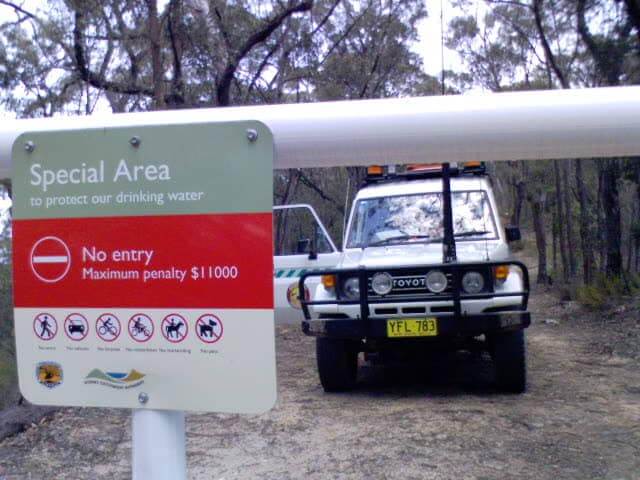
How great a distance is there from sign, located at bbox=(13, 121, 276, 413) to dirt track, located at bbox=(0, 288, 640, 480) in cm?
328

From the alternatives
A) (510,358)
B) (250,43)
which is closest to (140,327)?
(510,358)

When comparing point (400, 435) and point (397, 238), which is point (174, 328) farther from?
point (397, 238)

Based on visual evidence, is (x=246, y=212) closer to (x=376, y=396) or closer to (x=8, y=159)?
(x=8, y=159)

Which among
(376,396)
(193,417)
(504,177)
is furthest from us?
(504,177)

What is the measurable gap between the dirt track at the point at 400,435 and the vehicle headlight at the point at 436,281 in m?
1.00

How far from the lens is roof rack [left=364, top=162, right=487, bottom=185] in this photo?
332 inches

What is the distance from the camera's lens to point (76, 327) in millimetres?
1864

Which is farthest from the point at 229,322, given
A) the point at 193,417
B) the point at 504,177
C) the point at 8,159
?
the point at 504,177

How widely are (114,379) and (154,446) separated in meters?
0.19

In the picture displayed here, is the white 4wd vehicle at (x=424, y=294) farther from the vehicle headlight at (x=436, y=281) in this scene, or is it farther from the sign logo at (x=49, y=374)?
the sign logo at (x=49, y=374)

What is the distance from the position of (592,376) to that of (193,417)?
4161mm

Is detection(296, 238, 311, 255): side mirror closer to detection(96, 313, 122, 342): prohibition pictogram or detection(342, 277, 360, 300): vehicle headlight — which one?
detection(342, 277, 360, 300): vehicle headlight

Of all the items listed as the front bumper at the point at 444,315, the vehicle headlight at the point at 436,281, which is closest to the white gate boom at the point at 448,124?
the front bumper at the point at 444,315

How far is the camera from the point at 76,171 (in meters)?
1.85
